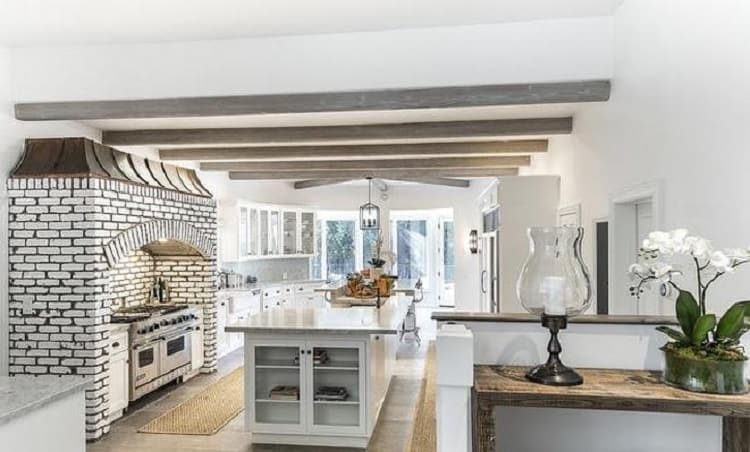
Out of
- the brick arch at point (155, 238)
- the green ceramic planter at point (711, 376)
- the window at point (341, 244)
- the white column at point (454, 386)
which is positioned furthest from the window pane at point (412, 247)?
the green ceramic planter at point (711, 376)

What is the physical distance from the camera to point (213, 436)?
4605mm

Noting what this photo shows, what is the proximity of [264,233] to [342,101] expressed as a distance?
5957 millimetres

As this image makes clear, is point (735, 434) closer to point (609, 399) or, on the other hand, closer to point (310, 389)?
point (609, 399)

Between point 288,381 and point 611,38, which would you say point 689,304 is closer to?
point 611,38

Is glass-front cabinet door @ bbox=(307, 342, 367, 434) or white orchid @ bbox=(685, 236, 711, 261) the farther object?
glass-front cabinet door @ bbox=(307, 342, 367, 434)

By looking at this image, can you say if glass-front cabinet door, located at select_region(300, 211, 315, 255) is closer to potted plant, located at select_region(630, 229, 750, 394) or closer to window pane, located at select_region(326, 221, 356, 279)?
window pane, located at select_region(326, 221, 356, 279)

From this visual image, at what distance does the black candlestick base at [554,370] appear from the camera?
2066mm

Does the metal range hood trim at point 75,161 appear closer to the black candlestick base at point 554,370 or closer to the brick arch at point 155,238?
the brick arch at point 155,238

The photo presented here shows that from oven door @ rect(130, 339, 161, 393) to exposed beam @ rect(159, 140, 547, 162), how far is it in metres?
2.20

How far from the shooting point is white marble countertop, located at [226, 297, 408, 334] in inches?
167

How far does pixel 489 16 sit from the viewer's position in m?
3.43

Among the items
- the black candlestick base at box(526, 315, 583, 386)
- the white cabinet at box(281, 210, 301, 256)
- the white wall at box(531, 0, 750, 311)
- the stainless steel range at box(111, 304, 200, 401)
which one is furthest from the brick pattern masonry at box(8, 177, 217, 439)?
the white cabinet at box(281, 210, 301, 256)

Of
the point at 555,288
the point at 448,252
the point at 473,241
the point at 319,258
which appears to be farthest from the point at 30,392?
the point at 448,252

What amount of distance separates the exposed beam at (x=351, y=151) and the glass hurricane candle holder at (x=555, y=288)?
4235 millimetres
